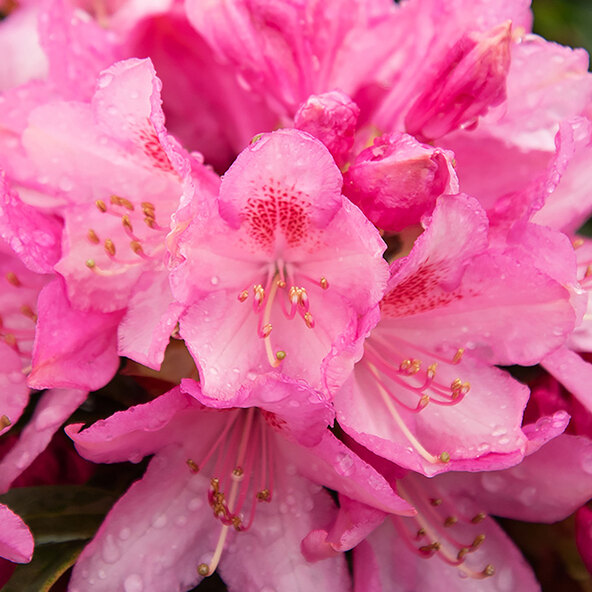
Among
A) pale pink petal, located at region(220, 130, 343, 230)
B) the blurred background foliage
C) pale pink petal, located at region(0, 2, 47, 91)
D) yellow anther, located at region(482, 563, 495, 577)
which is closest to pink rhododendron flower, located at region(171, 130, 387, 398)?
pale pink petal, located at region(220, 130, 343, 230)

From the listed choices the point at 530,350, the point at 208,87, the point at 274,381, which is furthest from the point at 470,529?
the point at 208,87

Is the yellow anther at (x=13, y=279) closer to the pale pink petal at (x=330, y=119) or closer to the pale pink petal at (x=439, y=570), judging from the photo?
the pale pink petal at (x=330, y=119)

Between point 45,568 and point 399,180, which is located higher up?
point 399,180

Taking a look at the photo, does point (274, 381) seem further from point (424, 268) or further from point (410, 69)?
point (410, 69)

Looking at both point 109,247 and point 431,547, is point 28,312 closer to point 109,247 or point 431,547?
point 109,247

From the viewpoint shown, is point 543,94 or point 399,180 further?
point 543,94

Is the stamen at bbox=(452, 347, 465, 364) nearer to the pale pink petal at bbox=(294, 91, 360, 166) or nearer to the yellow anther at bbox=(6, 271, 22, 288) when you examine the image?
the pale pink petal at bbox=(294, 91, 360, 166)

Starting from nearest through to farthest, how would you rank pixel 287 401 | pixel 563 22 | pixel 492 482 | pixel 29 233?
pixel 287 401 → pixel 29 233 → pixel 492 482 → pixel 563 22

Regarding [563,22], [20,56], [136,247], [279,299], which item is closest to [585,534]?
[279,299]
